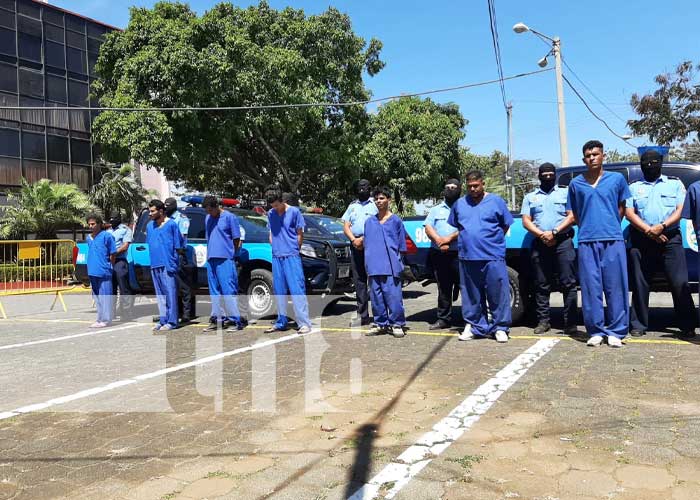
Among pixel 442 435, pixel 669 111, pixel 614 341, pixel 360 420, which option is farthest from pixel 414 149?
pixel 442 435

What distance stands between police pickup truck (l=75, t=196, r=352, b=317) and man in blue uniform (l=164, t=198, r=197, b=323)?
0.12m

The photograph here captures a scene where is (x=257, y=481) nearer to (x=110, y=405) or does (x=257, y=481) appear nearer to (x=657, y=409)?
(x=110, y=405)

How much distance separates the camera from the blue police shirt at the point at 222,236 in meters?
7.61

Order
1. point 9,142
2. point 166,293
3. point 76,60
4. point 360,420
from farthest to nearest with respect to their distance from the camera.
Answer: point 76,60 → point 9,142 → point 166,293 → point 360,420

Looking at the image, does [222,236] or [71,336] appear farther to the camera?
[71,336]

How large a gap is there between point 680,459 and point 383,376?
241 cm

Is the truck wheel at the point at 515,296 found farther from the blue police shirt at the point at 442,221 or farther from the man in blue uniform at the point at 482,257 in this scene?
the blue police shirt at the point at 442,221

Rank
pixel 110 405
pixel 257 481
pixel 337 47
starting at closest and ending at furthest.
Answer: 1. pixel 257 481
2. pixel 110 405
3. pixel 337 47

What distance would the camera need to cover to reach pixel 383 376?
4.96 meters

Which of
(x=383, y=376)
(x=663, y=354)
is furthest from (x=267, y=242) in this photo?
(x=663, y=354)

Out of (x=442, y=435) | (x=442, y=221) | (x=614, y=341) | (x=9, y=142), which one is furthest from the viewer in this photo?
(x=9, y=142)

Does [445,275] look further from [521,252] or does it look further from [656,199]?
[656,199]

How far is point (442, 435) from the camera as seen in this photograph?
11.4 ft

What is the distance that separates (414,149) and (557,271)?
88.6ft
